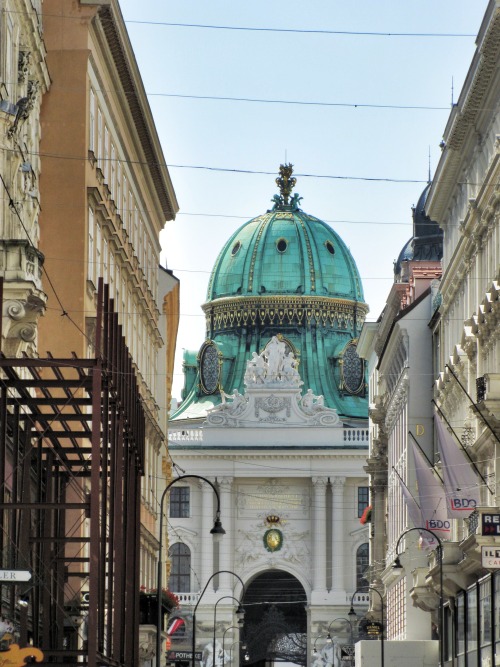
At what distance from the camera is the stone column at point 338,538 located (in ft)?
439

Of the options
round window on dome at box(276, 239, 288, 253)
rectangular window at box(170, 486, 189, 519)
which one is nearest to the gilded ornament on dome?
rectangular window at box(170, 486, 189, 519)

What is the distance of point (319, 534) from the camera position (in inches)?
5290

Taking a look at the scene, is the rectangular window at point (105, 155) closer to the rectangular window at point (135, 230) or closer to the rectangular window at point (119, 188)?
the rectangular window at point (119, 188)

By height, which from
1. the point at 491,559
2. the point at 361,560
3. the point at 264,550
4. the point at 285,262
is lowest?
the point at 491,559

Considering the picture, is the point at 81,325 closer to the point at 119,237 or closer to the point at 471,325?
the point at 119,237

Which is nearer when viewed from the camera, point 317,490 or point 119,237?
point 119,237

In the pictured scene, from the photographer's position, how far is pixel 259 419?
138375 millimetres

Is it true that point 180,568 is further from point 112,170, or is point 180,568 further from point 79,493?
point 79,493

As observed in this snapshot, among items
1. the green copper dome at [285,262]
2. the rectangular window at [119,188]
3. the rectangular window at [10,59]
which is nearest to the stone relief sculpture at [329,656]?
the green copper dome at [285,262]

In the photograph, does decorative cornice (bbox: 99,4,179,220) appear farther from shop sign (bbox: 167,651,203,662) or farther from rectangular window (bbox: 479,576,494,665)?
shop sign (bbox: 167,651,203,662)

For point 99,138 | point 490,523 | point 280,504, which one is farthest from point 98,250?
point 280,504

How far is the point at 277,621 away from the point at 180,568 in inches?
365

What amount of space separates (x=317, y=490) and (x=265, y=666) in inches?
578

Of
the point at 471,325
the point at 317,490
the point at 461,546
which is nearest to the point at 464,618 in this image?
the point at 461,546
